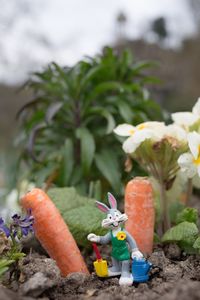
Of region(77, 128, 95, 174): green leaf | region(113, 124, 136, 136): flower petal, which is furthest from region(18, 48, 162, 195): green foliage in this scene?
region(113, 124, 136, 136): flower petal

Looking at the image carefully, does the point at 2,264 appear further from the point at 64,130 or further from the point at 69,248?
the point at 64,130

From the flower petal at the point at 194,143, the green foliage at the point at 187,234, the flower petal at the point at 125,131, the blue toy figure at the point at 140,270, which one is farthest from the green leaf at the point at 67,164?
the blue toy figure at the point at 140,270

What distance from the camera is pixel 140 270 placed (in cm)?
123

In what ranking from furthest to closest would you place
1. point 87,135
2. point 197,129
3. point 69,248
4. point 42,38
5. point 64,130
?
1. point 42,38
2. point 64,130
3. point 87,135
4. point 197,129
5. point 69,248

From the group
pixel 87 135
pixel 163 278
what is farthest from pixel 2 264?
pixel 87 135

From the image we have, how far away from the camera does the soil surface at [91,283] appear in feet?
3.53

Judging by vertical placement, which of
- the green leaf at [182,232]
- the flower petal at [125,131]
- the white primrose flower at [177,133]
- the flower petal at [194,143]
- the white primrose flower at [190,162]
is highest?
the flower petal at [125,131]

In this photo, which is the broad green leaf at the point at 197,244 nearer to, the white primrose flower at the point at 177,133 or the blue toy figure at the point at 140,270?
the blue toy figure at the point at 140,270

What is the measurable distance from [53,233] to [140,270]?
1.14 ft

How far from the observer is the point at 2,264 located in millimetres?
1151

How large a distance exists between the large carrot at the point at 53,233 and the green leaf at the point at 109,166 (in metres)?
0.79

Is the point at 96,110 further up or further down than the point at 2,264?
further up

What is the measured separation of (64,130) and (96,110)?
1.00ft

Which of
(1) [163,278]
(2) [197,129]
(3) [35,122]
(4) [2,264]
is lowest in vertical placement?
(1) [163,278]
